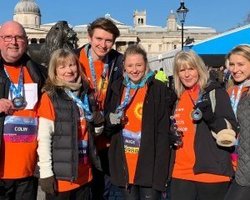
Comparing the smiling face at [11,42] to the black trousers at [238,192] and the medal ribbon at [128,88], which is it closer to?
the medal ribbon at [128,88]

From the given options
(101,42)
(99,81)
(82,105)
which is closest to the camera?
(82,105)

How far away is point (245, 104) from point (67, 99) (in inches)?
52.3

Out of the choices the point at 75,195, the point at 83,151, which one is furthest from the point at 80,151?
the point at 75,195

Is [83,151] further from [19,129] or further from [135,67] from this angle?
[135,67]

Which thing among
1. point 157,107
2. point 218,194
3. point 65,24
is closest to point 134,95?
point 157,107

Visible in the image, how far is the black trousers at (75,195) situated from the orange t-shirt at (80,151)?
0.12 feet

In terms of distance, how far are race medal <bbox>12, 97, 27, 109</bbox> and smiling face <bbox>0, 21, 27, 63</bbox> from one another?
32 centimetres

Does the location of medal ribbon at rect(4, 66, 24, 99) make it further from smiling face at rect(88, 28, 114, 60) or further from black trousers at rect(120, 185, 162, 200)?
black trousers at rect(120, 185, 162, 200)

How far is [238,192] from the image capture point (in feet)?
11.3

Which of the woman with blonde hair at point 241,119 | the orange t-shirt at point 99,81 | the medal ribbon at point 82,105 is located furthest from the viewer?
the orange t-shirt at point 99,81

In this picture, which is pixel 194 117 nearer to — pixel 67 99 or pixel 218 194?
pixel 218 194

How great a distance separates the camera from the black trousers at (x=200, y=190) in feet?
11.9

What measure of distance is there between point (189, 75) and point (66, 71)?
38.5 inches

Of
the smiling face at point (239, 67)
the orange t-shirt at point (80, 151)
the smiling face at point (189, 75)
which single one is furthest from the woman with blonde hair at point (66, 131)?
the smiling face at point (239, 67)
